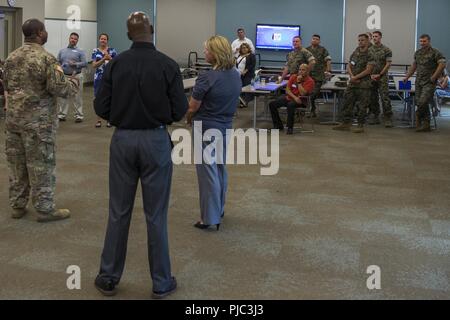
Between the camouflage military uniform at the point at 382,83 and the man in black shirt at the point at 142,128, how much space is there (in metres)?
7.55

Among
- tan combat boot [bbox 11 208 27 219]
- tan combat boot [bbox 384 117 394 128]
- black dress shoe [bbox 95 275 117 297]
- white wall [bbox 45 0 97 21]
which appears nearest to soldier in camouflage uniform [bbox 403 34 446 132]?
tan combat boot [bbox 384 117 394 128]

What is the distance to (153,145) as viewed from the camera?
3.12 m

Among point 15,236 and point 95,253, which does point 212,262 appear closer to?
point 95,253

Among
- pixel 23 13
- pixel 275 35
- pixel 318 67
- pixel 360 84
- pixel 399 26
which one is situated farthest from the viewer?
pixel 275 35

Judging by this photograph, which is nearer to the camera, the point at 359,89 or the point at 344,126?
the point at 359,89

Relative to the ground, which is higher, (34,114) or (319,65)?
(319,65)

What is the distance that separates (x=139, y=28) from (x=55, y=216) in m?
2.06

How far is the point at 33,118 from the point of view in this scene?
4.41m

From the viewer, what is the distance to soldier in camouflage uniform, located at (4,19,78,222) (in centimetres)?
434

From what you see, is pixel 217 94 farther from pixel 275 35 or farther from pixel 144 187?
pixel 275 35

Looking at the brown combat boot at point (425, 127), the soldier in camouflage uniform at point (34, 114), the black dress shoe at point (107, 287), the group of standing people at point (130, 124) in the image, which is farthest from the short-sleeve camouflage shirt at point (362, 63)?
the black dress shoe at point (107, 287)

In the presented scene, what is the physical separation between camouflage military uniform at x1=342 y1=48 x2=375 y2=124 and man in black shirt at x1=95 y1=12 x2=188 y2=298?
6.80 m

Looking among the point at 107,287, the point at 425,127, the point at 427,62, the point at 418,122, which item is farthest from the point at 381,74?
the point at 107,287
